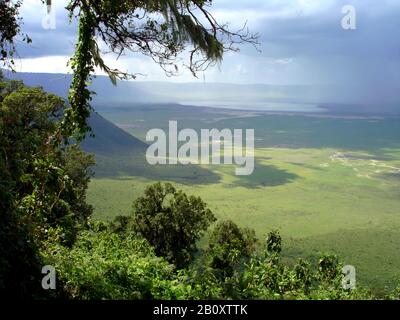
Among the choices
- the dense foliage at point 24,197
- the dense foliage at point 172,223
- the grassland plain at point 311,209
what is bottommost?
the grassland plain at point 311,209

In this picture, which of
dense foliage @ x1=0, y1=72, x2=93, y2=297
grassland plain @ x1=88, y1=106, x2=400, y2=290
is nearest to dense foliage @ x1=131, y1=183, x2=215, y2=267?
dense foliage @ x1=0, y1=72, x2=93, y2=297

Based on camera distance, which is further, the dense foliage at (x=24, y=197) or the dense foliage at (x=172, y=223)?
the dense foliage at (x=172, y=223)

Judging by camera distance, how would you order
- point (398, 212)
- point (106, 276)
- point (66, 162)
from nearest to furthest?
point (106, 276), point (66, 162), point (398, 212)

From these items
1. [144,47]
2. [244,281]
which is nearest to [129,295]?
[244,281]

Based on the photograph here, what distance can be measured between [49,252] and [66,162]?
2000 cm

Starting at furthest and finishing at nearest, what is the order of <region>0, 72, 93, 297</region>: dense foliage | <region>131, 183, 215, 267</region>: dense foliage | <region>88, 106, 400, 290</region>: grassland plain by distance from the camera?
<region>88, 106, 400, 290</region>: grassland plain → <region>131, 183, 215, 267</region>: dense foliage → <region>0, 72, 93, 297</region>: dense foliage

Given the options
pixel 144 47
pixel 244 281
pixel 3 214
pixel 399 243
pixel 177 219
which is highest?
pixel 144 47

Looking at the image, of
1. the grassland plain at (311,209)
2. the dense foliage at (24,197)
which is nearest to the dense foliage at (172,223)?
the dense foliage at (24,197)

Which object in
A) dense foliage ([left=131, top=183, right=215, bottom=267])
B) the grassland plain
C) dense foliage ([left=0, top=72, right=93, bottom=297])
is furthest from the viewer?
the grassland plain

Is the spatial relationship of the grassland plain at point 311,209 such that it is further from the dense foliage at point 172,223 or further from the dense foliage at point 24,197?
the dense foliage at point 24,197

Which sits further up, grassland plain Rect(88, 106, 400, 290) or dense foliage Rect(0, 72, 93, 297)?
dense foliage Rect(0, 72, 93, 297)

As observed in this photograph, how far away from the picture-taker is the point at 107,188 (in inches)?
5837

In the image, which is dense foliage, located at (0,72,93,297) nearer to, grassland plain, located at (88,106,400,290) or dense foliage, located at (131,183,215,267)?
dense foliage, located at (131,183,215,267)
